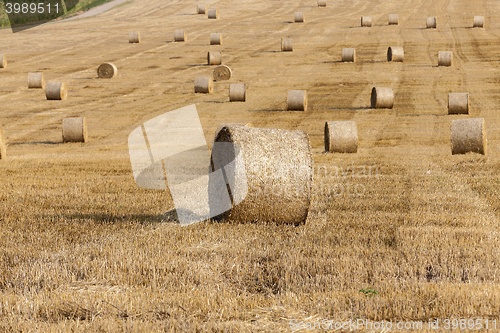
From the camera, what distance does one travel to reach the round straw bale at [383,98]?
2400 cm

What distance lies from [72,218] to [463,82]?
24.4m

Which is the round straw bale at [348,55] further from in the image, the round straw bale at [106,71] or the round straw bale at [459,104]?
the round straw bale at [459,104]

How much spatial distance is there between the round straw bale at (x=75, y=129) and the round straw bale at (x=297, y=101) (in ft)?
28.0

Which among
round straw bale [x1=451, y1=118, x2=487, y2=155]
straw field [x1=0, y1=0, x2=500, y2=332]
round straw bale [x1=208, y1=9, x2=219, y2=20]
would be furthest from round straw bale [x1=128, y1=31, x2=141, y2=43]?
round straw bale [x1=451, y1=118, x2=487, y2=155]

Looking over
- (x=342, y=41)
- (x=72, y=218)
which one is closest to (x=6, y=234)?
(x=72, y=218)

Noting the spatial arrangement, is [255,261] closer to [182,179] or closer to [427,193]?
[427,193]

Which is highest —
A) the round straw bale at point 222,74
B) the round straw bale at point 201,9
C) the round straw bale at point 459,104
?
the round straw bale at point 201,9

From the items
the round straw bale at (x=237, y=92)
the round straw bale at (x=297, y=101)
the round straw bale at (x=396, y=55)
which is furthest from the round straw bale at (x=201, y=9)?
the round straw bale at (x=297, y=101)

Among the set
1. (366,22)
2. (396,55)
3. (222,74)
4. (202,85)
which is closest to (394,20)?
(366,22)

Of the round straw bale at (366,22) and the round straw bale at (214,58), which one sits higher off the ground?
the round straw bale at (366,22)

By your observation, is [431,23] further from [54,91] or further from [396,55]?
[54,91]

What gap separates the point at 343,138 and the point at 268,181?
29.3 ft

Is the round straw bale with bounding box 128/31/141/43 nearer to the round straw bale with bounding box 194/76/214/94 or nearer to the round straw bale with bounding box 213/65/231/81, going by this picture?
the round straw bale with bounding box 213/65/231/81

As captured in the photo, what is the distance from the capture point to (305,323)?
4.90 metres
